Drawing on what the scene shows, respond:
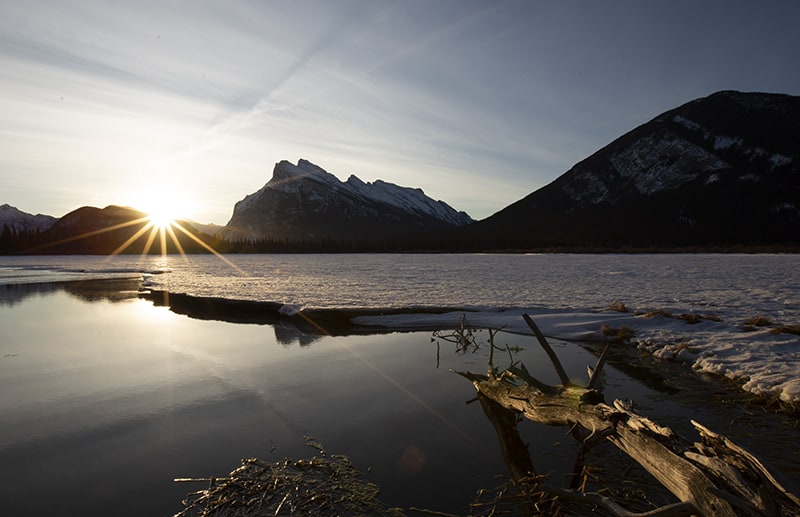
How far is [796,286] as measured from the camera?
97.9 feet

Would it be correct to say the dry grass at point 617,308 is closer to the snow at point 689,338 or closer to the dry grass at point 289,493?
the snow at point 689,338

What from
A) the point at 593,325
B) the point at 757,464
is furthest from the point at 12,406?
the point at 593,325

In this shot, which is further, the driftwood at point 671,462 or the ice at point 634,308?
the ice at point 634,308

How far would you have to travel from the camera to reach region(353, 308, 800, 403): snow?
38.4 ft

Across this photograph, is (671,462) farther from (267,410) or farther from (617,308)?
(617,308)

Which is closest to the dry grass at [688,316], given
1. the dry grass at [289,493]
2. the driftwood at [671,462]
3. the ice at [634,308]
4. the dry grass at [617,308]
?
the ice at [634,308]

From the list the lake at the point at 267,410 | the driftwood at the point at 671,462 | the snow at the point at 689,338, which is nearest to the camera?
the driftwood at the point at 671,462

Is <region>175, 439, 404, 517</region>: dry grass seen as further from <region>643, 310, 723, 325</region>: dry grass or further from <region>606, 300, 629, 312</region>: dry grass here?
<region>606, 300, 629, 312</region>: dry grass

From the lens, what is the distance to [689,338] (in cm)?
1627

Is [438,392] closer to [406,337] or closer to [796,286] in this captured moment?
[406,337]

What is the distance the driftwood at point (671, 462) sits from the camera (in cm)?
404

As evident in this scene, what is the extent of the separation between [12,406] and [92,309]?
2181 cm

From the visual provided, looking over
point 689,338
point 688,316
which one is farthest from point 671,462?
point 688,316

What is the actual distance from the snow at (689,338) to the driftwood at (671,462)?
657 cm
